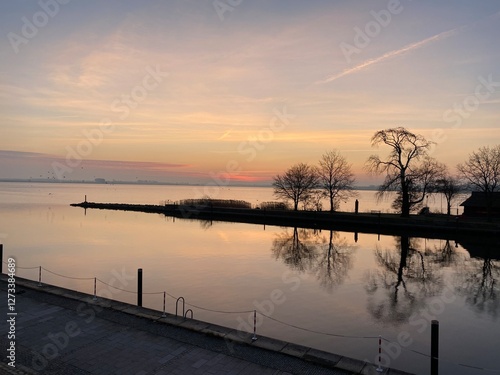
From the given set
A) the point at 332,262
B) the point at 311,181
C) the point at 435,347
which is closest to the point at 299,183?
the point at 311,181

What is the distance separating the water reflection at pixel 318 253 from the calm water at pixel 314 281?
0.33 feet

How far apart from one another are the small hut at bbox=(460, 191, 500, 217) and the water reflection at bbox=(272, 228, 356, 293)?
2624cm

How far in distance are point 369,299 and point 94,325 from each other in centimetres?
1508

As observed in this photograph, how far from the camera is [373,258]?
114ft

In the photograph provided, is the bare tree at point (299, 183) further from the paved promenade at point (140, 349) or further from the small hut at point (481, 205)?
the paved promenade at point (140, 349)

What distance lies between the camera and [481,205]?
199 feet

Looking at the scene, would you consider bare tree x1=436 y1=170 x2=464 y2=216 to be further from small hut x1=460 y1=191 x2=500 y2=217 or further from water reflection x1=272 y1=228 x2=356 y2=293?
water reflection x1=272 y1=228 x2=356 y2=293

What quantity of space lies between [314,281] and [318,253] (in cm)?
1141

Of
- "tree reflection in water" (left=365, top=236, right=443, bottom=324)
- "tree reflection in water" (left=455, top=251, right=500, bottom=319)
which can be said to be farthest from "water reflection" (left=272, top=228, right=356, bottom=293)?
"tree reflection in water" (left=455, top=251, right=500, bottom=319)

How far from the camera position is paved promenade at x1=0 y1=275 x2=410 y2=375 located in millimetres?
10492

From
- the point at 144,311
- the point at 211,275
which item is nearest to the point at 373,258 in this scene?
the point at 211,275

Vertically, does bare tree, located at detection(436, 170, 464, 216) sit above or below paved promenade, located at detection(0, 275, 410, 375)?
above

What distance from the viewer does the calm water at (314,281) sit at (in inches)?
635

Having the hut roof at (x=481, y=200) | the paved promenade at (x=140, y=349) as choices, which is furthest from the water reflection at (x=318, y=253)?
the hut roof at (x=481, y=200)
